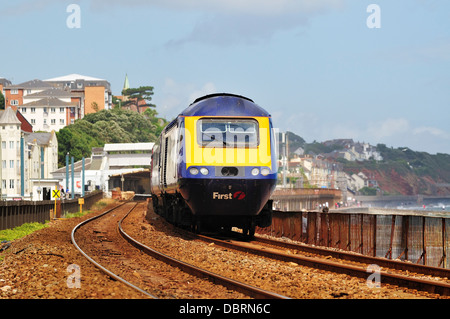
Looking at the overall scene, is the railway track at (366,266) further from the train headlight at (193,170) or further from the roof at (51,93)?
the roof at (51,93)

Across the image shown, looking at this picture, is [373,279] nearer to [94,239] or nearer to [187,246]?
[187,246]

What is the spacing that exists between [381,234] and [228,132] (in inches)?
212

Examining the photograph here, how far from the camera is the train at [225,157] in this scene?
749 inches

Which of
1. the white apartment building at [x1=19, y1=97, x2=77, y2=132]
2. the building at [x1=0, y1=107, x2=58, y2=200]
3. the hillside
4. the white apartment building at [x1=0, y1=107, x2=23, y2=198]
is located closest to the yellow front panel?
the building at [x1=0, y1=107, x2=58, y2=200]

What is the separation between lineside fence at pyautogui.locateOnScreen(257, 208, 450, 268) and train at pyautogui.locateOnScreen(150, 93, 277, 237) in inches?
109

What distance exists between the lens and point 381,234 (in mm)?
18797

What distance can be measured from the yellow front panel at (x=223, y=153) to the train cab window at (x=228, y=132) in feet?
0.42

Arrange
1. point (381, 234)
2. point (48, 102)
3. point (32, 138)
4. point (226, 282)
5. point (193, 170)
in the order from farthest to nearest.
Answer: point (48, 102), point (32, 138), point (193, 170), point (381, 234), point (226, 282)

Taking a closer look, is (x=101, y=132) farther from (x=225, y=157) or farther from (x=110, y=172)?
(x=225, y=157)

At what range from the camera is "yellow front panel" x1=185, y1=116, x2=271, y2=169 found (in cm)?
1903

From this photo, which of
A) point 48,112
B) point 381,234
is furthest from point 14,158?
point 381,234

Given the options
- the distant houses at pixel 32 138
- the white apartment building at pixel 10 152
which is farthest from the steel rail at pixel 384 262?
the white apartment building at pixel 10 152
